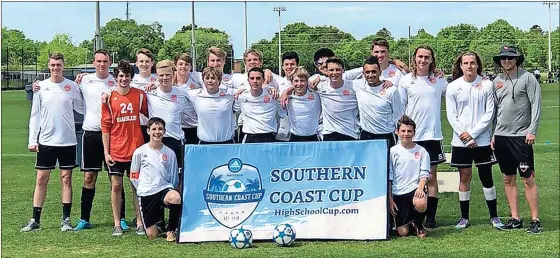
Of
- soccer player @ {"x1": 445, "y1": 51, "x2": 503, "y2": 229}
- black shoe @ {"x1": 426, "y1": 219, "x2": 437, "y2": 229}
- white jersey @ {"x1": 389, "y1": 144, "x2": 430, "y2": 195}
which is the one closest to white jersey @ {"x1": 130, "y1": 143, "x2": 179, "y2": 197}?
white jersey @ {"x1": 389, "y1": 144, "x2": 430, "y2": 195}

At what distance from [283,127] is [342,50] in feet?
204

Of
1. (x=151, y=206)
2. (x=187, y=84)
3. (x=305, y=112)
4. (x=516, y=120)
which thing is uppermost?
(x=187, y=84)

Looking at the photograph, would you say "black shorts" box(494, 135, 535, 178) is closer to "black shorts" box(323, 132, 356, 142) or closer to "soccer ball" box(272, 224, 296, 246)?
"black shorts" box(323, 132, 356, 142)

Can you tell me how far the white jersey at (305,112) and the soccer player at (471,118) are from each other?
1.44 meters

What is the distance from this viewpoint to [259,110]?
27.2 ft

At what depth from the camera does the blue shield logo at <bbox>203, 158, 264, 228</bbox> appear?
789cm

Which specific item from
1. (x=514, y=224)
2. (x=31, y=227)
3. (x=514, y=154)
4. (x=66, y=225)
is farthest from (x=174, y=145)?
(x=514, y=224)

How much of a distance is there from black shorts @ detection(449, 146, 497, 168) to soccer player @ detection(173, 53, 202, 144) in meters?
2.90

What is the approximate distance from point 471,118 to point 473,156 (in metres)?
0.43

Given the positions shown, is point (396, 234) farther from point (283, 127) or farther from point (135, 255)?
point (135, 255)

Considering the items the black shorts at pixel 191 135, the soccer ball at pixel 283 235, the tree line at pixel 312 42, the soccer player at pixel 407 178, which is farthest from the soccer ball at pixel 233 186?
the tree line at pixel 312 42

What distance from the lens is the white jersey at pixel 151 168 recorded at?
791 cm

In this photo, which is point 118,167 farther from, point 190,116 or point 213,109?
point 213,109

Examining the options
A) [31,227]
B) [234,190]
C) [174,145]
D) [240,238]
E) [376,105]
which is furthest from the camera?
[31,227]
